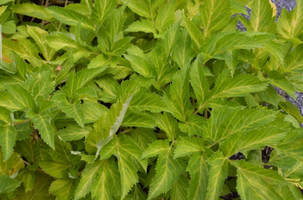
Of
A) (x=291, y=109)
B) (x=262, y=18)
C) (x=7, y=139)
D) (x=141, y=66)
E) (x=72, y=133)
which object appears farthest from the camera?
(x=291, y=109)

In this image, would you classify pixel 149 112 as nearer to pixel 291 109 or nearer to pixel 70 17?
pixel 70 17

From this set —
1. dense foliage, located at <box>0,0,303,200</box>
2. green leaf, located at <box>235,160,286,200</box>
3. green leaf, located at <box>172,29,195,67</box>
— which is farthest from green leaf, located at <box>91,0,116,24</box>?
green leaf, located at <box>235,160,286,200</box>

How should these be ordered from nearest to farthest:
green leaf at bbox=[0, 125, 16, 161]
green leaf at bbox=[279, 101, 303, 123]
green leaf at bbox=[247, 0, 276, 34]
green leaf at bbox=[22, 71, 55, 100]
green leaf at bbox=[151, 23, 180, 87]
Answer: green leaf at bbox=[0, 125, 16, 161], green leaf at bbox=[22, 71, 55, 100], green leaf at bbox=[151, 23, 180, 87], green leaf at bbox=[247, 0, 276, 34], green leaf at bbox=[279, 101, 303, 123]

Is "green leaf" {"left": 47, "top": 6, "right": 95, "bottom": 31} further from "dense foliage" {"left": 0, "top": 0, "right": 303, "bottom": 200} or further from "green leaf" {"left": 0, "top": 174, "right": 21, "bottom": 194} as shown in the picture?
"green leaf" {"left": 0, "top": 174, "right": 21, "bottom": 194}

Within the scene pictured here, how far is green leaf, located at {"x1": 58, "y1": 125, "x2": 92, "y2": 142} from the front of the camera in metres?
0.88

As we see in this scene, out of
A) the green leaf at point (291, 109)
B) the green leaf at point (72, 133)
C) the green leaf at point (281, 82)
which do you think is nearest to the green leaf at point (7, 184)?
the green leaf at point (72, 133)

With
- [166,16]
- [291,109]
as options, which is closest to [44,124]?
[166,16]

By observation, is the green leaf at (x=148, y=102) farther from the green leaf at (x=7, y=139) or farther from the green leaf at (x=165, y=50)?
the green leaf at (x=7, y=139)

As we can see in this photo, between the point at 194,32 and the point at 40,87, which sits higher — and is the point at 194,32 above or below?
above

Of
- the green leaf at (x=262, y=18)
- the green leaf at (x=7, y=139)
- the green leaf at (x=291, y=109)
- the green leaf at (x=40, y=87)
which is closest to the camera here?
the green leaf at (x=7, y=139)

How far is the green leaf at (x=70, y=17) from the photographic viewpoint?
1010 mm

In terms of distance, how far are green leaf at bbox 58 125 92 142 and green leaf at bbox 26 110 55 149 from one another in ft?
0.34

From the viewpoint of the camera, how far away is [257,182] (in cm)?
81

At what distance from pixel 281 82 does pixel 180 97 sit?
47cm
